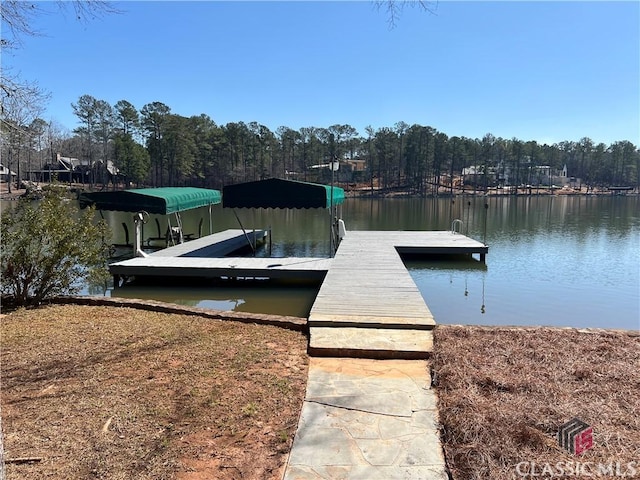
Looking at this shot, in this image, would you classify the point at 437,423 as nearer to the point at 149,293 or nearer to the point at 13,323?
the point at 13,323

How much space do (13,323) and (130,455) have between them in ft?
11.6

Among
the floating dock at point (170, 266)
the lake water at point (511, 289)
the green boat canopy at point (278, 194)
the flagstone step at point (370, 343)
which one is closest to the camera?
the flagstone step at point (370, 343)

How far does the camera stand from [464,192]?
62.7 metres

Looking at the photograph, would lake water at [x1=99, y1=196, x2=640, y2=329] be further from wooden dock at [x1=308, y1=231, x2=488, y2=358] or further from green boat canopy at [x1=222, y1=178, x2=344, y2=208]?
green boat canopy at [x1=222, y1=178, x2=344, y2=208]

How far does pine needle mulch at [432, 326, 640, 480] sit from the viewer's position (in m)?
2.24

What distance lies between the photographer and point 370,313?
5270 mm

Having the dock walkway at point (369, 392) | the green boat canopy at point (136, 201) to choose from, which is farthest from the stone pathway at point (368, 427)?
the green boat canopy at point (136, 201)

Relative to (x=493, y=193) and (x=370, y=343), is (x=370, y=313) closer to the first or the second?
(x=370, y=343)

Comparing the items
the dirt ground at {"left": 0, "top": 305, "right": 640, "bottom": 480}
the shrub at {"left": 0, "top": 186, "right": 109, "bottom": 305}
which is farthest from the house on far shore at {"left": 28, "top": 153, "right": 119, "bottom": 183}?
the dirt ground at {"left": 0, "top": 305, "right": 640, "bottom": 480}

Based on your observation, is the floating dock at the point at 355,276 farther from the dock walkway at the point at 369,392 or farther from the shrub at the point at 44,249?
the shrub at the point at 44,249

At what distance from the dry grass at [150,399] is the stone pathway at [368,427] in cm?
13

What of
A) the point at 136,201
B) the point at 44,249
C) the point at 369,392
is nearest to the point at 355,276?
the point at 369,392

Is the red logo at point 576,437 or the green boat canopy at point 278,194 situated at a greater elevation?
the green boat canopy at point 278,194

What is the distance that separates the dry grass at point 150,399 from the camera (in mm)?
2305
